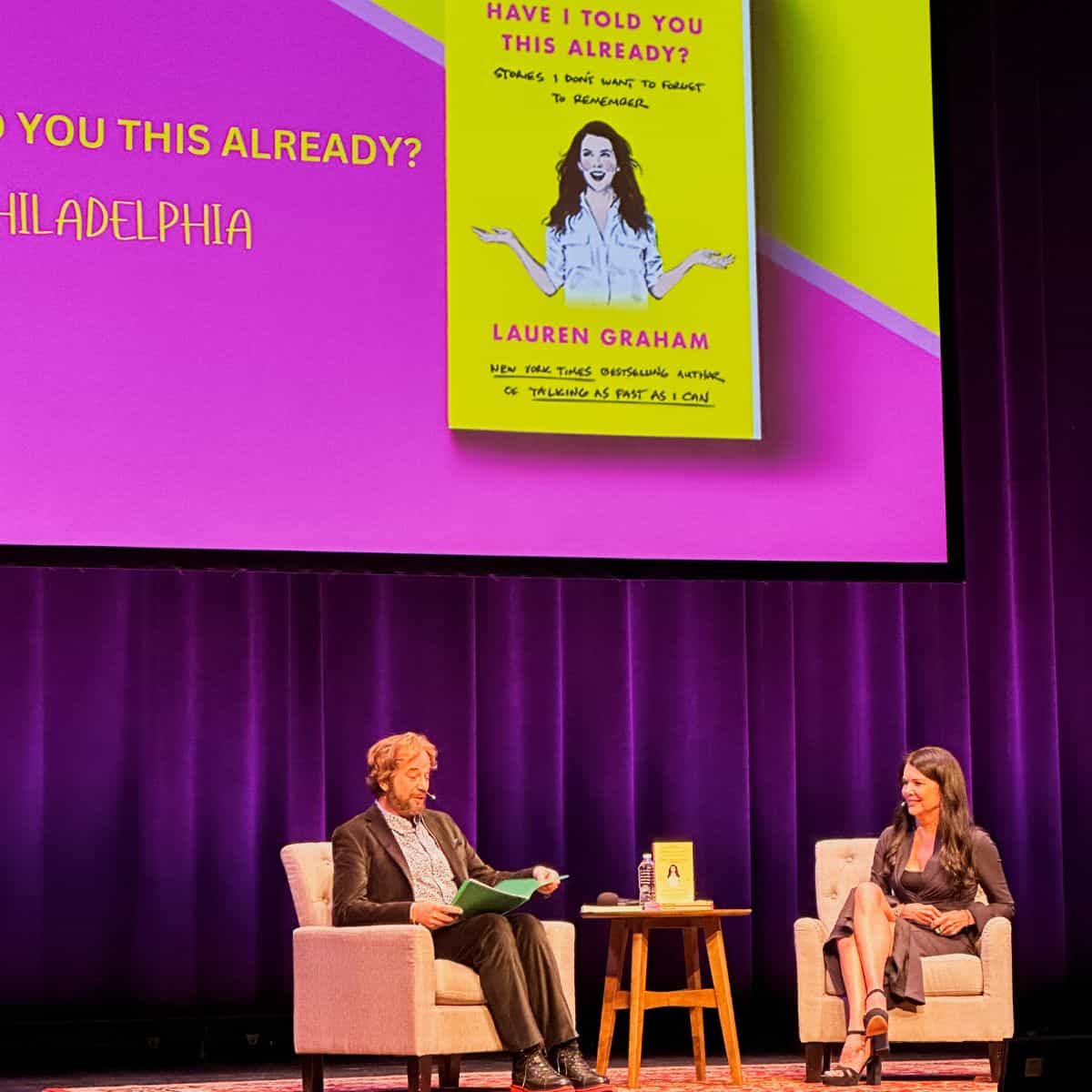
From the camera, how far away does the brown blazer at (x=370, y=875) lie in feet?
15.7

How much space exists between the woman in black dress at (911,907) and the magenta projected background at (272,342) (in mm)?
795

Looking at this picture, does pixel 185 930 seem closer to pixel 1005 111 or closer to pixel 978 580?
pixel 978 580

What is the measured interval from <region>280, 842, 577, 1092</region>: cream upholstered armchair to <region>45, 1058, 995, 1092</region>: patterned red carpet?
16.0 inches

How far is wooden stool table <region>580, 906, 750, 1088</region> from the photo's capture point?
502 cm

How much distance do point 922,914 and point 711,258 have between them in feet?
6.22

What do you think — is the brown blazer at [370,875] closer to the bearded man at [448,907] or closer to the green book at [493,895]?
the bearded man at [448,907]

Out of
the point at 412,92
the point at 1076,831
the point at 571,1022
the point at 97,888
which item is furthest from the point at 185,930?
the point at 1076,831

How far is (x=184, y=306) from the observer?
5289mm

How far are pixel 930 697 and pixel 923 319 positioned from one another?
1.31m

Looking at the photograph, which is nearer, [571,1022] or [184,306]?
[571,1022]

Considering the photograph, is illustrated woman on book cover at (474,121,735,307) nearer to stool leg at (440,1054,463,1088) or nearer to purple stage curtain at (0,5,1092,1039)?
purple stage curtain at (0,5,1092,1039)

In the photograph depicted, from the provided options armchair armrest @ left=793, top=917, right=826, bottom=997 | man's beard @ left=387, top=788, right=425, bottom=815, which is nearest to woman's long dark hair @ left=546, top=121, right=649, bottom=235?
man's beard @ left=387, top=788, right=425, bottom=815

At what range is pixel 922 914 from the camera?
516 centimetres

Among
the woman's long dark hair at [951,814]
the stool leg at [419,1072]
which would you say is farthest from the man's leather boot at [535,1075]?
the woman's long dark hair at [951,814]
